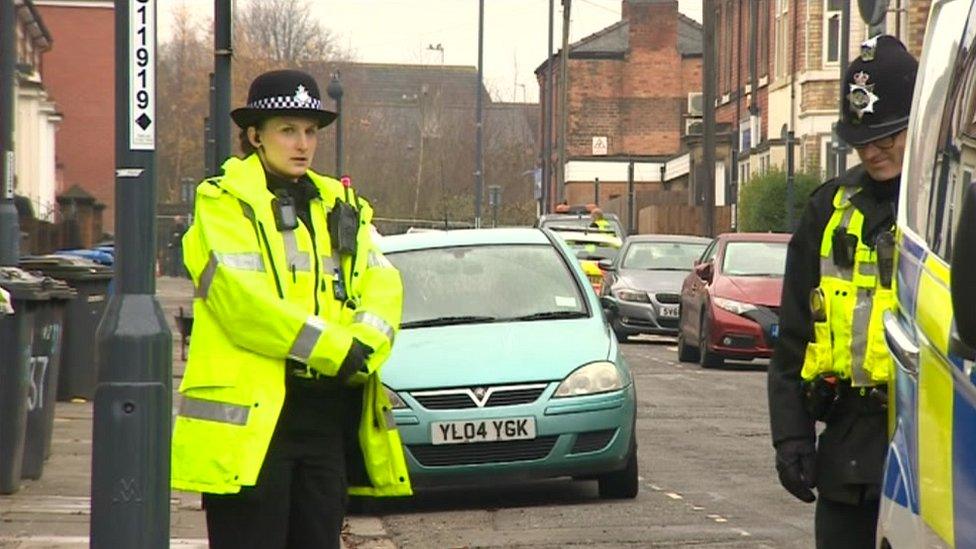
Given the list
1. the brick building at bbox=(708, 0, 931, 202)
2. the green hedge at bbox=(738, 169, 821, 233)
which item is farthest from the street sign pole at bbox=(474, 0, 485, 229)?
the green hedge at bbox=(738, 169, 821, 233)

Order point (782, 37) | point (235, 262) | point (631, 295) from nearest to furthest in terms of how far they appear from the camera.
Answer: point (235, 262) < point (631, 295) < point (782, 37)

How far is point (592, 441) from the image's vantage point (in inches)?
466

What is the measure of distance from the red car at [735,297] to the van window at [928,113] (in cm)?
1826

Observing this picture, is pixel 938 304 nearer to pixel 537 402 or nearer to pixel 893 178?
pixel 893 178

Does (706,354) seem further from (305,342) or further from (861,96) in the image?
(861,96)

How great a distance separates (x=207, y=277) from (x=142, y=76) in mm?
724

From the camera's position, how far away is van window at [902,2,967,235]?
4.71 m

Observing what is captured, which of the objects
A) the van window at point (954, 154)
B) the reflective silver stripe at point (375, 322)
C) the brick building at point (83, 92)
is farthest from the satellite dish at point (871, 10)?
the brick building at point (83, 92)

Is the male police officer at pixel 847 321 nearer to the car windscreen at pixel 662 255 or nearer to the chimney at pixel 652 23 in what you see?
the car windscreen at pixel 662 255

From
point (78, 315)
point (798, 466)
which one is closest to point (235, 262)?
point (798, 466)

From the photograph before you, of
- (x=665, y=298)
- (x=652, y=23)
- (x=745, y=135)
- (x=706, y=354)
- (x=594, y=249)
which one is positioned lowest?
(x=706, y=354)

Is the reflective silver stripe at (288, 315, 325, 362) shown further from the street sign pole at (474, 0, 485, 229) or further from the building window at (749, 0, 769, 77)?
the street sign pole at (474, 0, 485, 229)

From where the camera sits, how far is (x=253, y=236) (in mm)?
6070

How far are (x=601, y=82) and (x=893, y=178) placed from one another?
87718 mm
